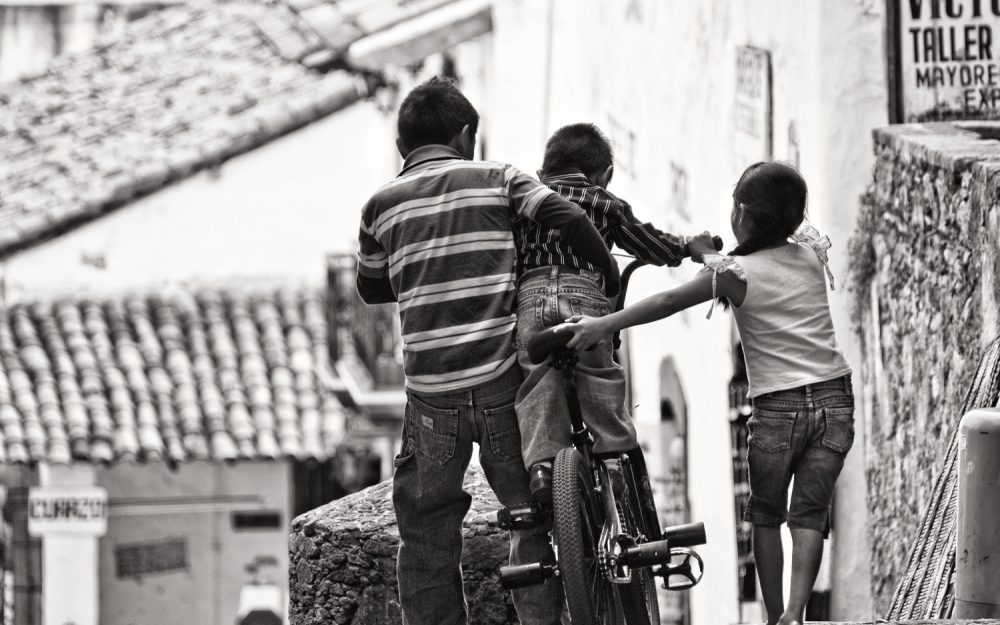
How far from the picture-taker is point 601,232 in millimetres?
5059

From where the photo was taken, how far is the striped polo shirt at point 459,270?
485 centimetres

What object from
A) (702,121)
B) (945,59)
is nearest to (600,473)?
(945,59)

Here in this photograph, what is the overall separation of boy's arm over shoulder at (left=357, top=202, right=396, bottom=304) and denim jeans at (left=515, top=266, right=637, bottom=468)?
40 cm

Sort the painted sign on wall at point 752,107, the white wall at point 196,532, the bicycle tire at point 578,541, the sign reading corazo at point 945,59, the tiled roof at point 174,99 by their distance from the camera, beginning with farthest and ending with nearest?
the tiled roof at point 174,99
the white wall at point 196,532
the painted sign on wall at point 752,107
the sign reading corazo at point 945,59
the bicycle tire at point 578,541

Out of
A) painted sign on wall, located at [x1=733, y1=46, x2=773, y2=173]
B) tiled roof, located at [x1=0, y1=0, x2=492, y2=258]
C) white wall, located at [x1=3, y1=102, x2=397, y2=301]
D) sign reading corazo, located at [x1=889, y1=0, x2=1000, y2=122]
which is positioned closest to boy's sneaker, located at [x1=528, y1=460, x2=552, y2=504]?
sign reading corazo, located at [x1=889, y1=0, x2=1000, y2=122]

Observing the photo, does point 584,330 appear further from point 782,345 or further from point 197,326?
point 197,326

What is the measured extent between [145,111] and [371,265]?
54.4 feet

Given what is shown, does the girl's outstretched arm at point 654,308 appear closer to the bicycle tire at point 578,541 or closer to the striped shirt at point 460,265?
the striped shirt at point 460,265

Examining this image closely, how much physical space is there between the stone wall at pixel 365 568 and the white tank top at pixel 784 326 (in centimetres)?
109

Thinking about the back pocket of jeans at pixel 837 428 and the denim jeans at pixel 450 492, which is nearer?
the denim jeans at pixel 450 492

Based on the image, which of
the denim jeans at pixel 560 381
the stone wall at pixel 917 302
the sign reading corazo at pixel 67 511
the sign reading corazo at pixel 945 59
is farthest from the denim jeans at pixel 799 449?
the sign reading corazo at pixel 67 511

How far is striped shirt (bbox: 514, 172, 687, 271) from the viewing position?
497 centimetres

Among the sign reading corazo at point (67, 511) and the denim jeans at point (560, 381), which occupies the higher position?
the denim jeans at point (560, 381)

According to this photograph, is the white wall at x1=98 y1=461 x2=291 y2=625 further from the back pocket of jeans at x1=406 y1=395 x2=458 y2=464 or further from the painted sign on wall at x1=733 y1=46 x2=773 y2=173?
the back pocket of jeans at x1=406 y1=395 x2=458 y2=464
